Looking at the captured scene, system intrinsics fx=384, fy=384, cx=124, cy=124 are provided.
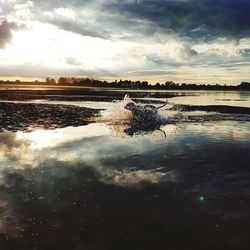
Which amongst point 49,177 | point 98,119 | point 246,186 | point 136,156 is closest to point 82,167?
point 49,177

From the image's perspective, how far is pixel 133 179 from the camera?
11.8 meters

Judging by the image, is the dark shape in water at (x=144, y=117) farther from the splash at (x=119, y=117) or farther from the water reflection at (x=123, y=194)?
the water reflection at (x=123, y=194)

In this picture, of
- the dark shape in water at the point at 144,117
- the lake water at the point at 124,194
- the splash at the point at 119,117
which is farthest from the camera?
the splash at the point at 119,117

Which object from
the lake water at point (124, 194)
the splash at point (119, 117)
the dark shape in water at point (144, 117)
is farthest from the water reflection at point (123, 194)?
the splash at point (119, 117)

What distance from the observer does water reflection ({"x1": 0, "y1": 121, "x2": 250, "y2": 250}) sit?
7719 millimetres

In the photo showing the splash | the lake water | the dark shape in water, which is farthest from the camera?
the splash

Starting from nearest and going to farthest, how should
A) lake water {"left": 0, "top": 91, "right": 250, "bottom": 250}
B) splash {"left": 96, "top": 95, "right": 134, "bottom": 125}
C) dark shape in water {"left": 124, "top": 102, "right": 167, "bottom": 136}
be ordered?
lake water {"left": 0, "top": 91, "right": 250, "bottom": 250} → dark shape in water {"left": 124, "top": 102, "right": 167, "bottom": 136} → splash {"left": 96, "top": 95, "right": 134, "bottom": 125}

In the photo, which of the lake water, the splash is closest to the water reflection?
the lake water

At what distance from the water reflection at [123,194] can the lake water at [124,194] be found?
0.02 m

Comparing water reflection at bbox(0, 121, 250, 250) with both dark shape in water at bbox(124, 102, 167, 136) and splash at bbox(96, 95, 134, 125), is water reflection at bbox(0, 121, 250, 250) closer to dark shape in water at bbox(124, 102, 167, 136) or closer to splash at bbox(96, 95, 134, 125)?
dark shape in water at bbox(124, 102, 167, 136)

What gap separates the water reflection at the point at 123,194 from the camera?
7719 mm

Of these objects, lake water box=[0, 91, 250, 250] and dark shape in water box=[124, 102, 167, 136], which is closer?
lake water box=[0, 91, 250, 250]

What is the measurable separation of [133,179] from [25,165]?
410 cm

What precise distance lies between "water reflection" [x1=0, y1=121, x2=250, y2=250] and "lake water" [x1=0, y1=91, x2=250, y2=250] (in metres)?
0.02
